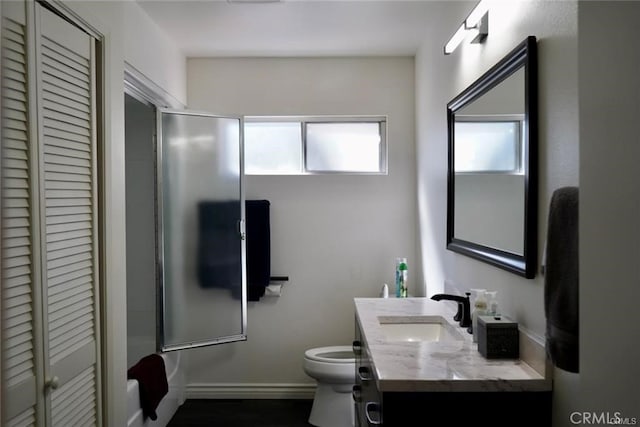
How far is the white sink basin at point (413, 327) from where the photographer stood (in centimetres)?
218

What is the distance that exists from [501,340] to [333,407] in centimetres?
169

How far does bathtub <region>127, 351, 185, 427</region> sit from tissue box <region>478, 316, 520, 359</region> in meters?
1.91

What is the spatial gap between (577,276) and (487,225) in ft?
2.68

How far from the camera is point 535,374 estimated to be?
1.44 meters

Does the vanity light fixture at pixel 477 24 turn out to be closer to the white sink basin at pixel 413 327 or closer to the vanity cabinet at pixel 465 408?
the white sink basin at pixel 413 327

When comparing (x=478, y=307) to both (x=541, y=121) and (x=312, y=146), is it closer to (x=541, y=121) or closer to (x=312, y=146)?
(x=541, y=121)

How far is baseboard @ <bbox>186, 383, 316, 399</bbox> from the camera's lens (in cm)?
352

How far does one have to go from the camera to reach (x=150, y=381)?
277cm

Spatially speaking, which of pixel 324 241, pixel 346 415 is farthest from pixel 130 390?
pixel 324 241

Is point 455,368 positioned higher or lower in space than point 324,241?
lower

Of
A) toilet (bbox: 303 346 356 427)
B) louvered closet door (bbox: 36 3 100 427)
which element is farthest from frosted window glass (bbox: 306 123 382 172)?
louvered closet door (bbox: 36 3 100 427)

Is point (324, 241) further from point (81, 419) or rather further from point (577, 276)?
point (577, 276)

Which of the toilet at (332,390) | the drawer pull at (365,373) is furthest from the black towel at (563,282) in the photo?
the toilet at (332,390)

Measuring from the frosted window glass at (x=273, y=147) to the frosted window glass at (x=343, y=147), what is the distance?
10 cm
